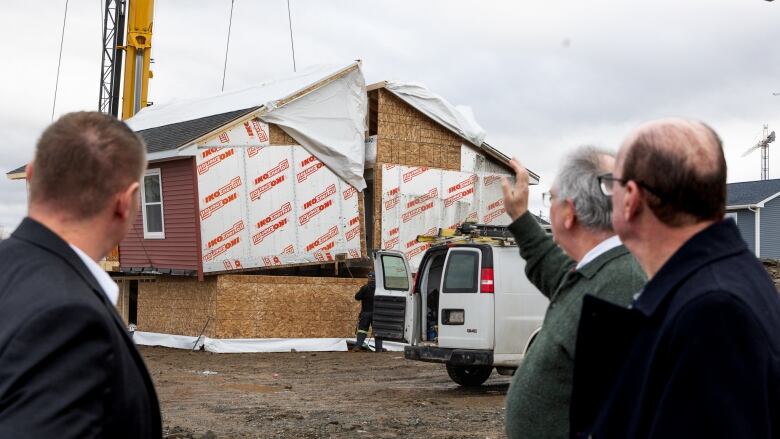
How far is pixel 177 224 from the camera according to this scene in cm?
2145

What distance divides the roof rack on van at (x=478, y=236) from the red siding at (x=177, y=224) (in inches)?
315

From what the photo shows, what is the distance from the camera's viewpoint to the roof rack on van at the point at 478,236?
13.7 m

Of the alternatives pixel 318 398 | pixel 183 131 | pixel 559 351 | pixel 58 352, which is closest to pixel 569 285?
pixel 559 351

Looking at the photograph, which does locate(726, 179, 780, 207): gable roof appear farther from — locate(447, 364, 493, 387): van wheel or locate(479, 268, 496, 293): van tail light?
locate(479, 268, 496, 293): van tail light

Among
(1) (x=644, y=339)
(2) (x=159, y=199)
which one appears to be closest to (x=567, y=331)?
(1) (x=644, y=339)

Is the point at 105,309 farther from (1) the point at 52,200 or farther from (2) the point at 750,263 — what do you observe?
(2) the point at 750,263

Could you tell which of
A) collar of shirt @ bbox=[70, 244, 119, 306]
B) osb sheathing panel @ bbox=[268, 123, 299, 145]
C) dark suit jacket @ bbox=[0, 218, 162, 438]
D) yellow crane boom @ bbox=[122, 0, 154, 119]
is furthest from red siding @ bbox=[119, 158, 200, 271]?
dark suit jacket @ bbox=[0, 218, 162, 438]

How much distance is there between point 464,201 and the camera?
24391mm

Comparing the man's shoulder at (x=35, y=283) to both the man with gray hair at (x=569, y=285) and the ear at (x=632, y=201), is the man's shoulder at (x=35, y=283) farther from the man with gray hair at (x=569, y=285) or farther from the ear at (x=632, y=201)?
the man with gray hair at (x=569, y=285)

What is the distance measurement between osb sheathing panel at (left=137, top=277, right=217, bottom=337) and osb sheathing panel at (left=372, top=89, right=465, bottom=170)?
18.5 ft

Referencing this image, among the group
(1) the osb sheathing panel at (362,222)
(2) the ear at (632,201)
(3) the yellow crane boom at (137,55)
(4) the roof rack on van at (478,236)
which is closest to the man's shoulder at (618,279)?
(2) the ear at (632,201)

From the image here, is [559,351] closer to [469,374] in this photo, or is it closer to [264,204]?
[469,374]

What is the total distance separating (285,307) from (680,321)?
20023 mm

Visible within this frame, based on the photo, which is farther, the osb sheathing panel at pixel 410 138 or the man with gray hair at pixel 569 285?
the osb sheathing panel at pixel 410 138
